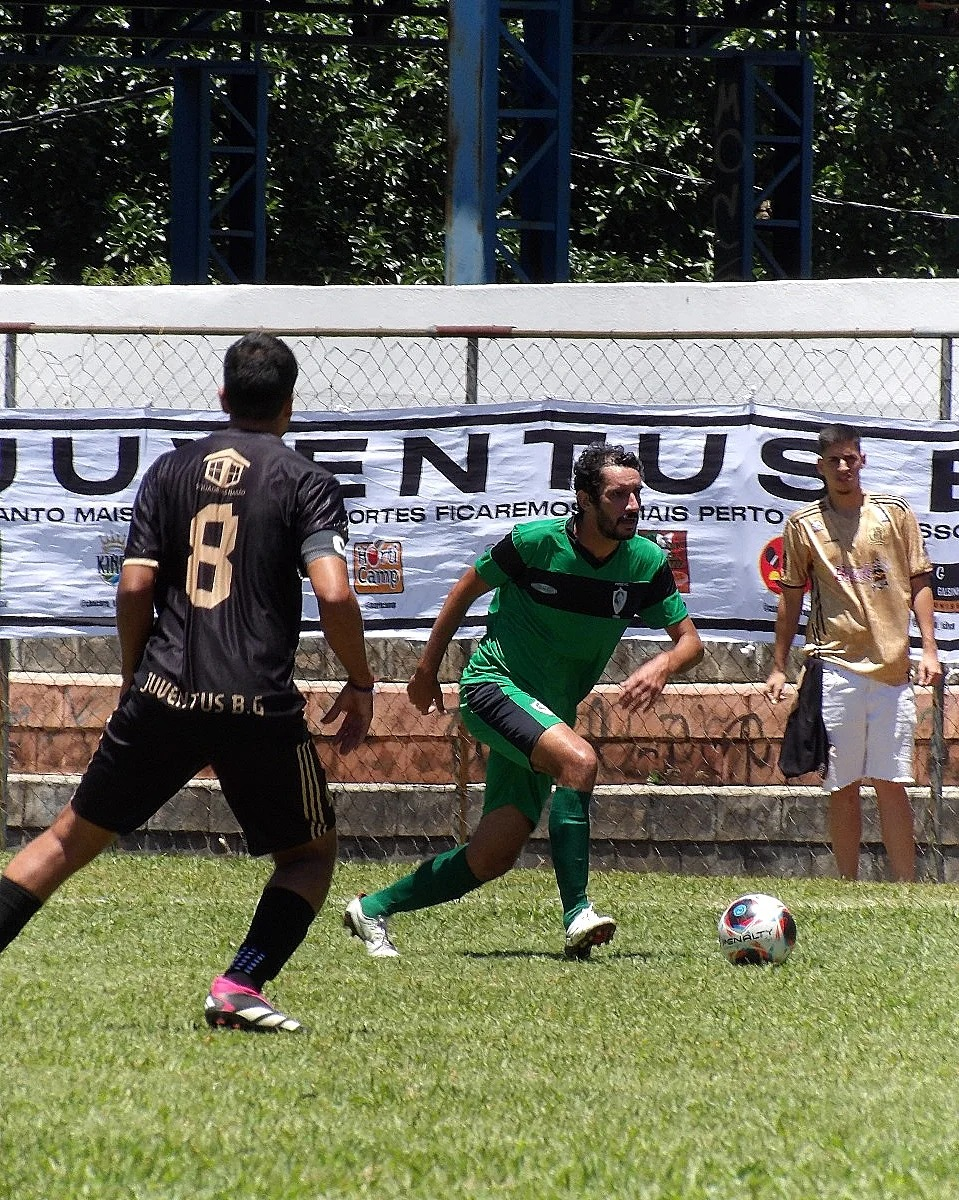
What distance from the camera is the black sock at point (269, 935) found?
5.30 meters

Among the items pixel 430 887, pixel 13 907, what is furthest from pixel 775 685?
pixel 13 907

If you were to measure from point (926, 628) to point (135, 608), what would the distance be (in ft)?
14.6

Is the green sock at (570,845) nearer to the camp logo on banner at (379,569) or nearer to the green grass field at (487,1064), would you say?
the green grass field at (487,1064)

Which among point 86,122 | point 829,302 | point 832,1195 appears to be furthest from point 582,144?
point 832,1195

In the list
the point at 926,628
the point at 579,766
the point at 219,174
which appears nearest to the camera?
the point at 579,766

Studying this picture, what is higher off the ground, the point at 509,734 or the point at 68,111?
the point at 68,111

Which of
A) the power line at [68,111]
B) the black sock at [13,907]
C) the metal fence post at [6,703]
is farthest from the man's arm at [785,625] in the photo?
the power line at [68,111]

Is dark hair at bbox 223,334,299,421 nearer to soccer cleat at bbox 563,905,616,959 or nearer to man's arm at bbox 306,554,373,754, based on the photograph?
man's arm at bbox 306,554,373,754

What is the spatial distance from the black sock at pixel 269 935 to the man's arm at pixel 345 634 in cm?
44

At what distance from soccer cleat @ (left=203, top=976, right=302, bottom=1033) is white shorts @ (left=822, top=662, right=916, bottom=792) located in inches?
158

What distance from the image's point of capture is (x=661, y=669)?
6734mm

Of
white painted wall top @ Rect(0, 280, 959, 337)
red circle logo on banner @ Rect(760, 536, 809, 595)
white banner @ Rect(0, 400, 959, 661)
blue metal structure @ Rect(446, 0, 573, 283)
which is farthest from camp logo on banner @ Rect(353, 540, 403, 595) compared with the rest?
blue metal structure @ Rect(446, 0, 573, 283)

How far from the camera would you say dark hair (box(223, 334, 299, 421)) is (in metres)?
5.27

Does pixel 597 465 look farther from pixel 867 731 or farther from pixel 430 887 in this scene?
pixel 867 731
